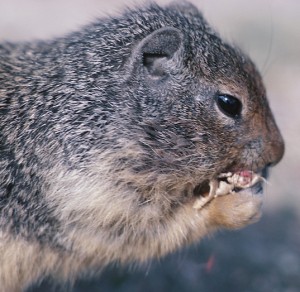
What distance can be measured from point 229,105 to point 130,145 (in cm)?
54

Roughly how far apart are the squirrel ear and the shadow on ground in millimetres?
1403

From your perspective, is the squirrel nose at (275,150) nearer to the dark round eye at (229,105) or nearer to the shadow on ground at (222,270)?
the dark round eye at (229,105)

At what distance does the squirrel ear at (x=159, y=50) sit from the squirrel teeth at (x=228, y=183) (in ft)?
2.02

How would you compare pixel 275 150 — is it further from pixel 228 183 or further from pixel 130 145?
pixel 130 145

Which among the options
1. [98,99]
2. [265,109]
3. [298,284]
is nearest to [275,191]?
[298,284]

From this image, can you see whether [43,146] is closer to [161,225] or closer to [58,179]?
[58,179]

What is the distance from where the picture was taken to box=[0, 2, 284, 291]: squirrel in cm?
379

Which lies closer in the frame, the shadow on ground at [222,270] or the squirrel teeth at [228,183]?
the squirrel teeth at [228,183]

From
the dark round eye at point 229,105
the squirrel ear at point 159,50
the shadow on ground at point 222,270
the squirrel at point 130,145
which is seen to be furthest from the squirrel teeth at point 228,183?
the shadow on ground at point 222,270

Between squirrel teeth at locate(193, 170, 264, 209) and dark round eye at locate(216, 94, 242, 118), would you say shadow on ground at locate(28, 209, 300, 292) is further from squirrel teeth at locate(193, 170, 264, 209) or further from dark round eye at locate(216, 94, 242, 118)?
dark round eye at locate(216, 94, 242, 118)

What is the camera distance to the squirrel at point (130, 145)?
3787 millimetres

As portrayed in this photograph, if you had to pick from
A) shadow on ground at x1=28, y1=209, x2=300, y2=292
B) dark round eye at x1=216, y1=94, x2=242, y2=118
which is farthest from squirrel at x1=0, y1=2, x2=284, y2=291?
shadow on ground at x1=28, y1=209, x2=300, y2=292

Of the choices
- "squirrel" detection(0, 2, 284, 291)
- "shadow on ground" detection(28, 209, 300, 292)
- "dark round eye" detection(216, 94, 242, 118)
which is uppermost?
"dark round eye" detection(216, 94, 242, 118)

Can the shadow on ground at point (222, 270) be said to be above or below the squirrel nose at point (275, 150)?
below
